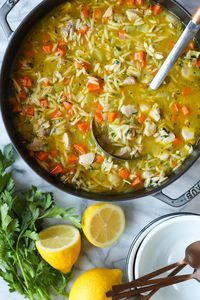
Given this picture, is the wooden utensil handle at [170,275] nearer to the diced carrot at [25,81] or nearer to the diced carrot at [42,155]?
the diced carrot at [42,155]

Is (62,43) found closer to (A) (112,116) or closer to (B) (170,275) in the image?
(A) (112,116)

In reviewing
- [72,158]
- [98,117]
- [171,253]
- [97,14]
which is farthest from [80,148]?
[171,253]

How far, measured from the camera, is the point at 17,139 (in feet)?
8.39

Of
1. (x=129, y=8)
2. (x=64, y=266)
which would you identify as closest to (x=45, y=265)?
(x=64, y=266)

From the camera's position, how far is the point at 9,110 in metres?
2.58

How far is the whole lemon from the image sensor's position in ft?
8.58

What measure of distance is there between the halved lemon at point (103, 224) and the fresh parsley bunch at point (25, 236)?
7cm

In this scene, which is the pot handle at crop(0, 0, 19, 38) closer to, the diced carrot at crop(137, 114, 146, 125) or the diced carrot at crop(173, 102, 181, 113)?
the diced carrot at crop(137, 114, 146, 125)

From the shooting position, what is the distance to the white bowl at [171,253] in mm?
2748

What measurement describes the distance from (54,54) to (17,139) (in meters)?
0.45

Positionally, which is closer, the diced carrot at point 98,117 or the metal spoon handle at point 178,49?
the metal spoon handle at point 178,49

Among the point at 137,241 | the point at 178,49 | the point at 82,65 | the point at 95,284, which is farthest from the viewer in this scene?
the point at 137,241

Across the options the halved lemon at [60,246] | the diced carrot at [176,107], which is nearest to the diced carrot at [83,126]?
the diced carrot at [176,107]

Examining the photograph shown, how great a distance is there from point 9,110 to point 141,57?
702 millimetres
